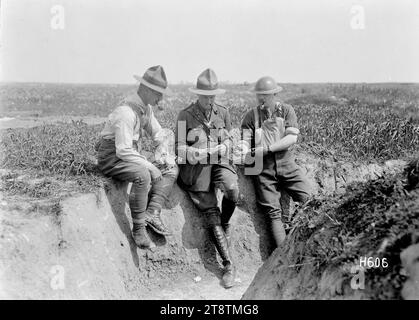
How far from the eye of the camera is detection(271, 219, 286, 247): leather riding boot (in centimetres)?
656

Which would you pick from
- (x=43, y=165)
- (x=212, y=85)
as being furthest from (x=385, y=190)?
(x=43, y=165)

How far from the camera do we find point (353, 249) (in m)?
3.34

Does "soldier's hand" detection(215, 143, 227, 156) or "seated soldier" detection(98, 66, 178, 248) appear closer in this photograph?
"seated soldier" detection(98, 66, 178, 248)

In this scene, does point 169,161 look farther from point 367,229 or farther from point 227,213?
point 367,229

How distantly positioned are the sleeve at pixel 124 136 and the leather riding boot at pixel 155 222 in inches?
32.2

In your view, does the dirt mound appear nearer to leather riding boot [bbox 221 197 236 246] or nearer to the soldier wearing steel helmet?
leather riding boot [bbox 221 197 236 246]

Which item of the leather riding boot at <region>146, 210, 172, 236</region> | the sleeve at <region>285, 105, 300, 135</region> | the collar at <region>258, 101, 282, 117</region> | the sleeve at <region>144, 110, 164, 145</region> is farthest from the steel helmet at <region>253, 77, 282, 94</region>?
the leather riding boot at <region>146, 210, 172, 236</region>

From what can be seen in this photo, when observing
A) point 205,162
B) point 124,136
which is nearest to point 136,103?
point 124,136

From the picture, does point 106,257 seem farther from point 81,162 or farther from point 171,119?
point 171,119

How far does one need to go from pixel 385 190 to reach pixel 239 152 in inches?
129

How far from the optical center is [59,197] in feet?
17.3

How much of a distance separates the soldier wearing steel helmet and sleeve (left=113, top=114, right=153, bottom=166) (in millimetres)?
1749

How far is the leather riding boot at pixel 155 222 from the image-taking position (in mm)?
5945

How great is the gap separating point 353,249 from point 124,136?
2.97 m
